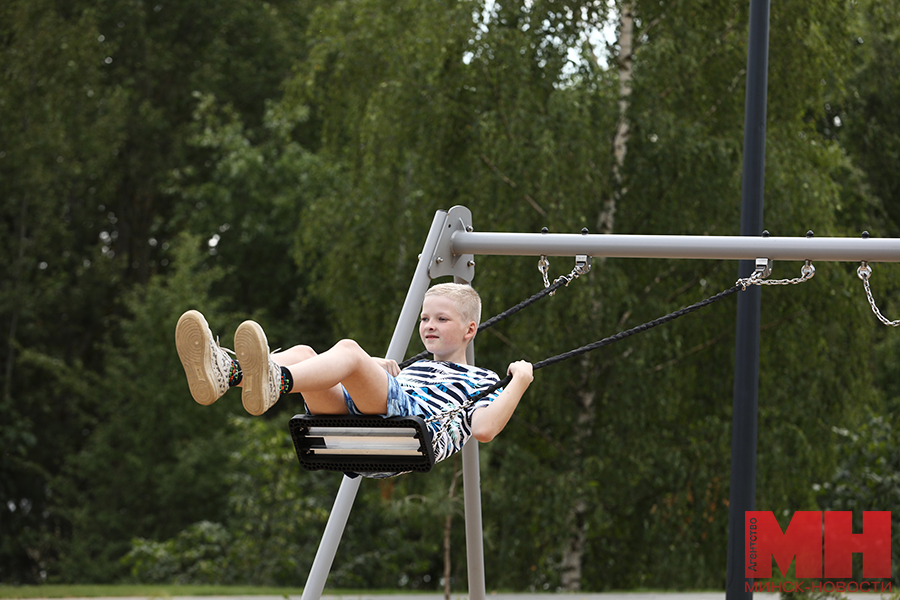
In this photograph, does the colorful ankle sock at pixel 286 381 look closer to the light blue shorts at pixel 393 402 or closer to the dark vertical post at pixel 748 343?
the light blue shorts at pixel 393 402

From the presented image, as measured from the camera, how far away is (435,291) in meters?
3.55

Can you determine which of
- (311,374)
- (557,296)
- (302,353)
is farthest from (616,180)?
(311,374)

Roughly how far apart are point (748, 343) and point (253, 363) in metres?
2.76

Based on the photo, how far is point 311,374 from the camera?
2.70 metres

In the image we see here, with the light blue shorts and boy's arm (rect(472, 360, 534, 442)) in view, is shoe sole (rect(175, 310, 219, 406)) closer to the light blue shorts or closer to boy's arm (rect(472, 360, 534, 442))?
the light blue shorts

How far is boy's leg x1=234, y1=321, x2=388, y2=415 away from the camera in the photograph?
8.50 feet

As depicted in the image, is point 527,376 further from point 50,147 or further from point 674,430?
point 50,147

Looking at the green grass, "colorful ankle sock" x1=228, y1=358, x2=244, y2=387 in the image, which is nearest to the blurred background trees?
the green grass

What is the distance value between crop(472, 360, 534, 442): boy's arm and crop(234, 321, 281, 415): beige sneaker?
77cm

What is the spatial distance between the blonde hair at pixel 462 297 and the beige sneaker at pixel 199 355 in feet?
3.51

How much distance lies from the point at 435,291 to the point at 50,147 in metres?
10.9

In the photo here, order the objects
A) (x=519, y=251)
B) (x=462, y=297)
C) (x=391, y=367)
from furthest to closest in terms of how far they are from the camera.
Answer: (x=519, y=251) < (x=462, y=297) < (x=391, y=367)

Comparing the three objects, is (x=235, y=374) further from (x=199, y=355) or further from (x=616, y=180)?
(x=616, y=180)

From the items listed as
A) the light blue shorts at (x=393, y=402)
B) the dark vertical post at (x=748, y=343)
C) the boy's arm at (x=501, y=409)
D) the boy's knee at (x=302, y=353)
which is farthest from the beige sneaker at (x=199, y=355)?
the dark vertical post at (x=748, y=343)
